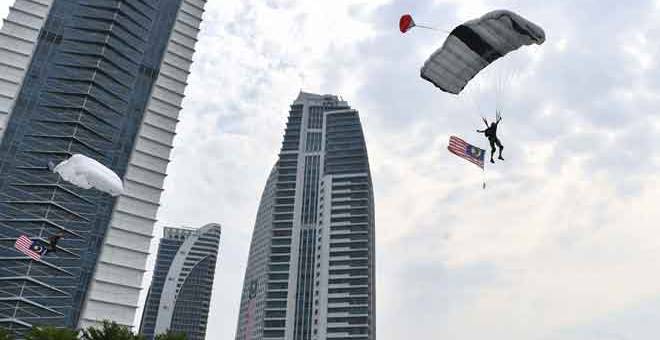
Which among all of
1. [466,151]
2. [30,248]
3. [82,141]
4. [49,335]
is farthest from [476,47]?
[82,141]

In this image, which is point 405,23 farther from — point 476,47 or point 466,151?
point 466,151

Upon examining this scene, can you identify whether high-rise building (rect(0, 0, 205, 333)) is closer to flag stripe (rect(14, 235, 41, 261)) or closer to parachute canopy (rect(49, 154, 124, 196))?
flag stripe (rect(14, 235, 41, 261))

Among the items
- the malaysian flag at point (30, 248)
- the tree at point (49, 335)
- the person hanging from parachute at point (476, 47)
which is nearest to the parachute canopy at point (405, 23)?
the person hanging from parachute at point (476, 47)

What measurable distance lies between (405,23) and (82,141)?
81797 millimetres

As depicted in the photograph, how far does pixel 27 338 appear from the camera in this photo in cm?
3266

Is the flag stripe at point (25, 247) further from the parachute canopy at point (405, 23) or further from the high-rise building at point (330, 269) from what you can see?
the high-rise building at point (330, 269)

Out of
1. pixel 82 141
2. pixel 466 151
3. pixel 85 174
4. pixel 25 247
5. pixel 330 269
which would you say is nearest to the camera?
pixel 466 151

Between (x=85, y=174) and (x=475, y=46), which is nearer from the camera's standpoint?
(x=475, y=46)

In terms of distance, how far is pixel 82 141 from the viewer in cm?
9625

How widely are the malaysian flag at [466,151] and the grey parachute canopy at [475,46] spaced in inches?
218

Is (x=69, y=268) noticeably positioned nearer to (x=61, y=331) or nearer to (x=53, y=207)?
(x=53, y=207)

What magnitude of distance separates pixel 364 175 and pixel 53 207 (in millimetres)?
118541

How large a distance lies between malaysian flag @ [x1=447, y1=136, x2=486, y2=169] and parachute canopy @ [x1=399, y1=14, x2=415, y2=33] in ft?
32.4

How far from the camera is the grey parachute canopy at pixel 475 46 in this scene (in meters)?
29.4
